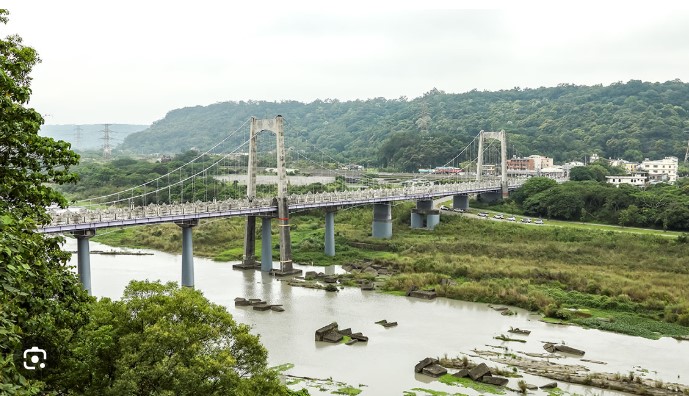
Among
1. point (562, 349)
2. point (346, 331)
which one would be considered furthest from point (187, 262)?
point (562, 349)

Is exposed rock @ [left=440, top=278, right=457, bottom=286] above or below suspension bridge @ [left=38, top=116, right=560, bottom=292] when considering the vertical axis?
below

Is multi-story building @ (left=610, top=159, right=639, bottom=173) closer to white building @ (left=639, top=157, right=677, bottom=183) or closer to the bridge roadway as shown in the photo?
white building @ (left=639, top=157, right=677, bottom=183)

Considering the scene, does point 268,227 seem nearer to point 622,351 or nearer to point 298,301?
point 298,301

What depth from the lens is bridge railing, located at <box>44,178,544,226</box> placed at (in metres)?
33.2

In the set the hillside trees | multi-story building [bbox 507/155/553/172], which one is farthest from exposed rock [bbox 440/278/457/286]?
multi-story building [bbox 507/155/553/172]

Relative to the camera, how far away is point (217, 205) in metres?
41.6

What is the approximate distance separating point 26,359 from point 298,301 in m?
26.9

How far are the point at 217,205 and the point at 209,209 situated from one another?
2.88 feet

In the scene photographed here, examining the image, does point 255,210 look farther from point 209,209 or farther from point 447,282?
point 447,282

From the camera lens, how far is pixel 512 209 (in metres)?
65.8

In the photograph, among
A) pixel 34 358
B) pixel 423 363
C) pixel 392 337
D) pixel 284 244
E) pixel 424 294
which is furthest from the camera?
pixel 284 244

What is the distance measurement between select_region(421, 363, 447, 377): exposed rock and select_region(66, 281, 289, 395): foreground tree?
10026mm

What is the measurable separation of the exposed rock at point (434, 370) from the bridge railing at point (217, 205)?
1406cm

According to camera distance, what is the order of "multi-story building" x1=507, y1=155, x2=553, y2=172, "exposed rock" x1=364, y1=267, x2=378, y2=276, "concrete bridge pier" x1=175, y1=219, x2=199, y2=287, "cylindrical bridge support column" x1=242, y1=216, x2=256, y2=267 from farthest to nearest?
"multi-story building" x1=507, y1=155, x2=553, y2=172
"cylindrical bridge support column" x1=242, y1=216, x2=256, y2=267
"exposed rock" x1=364, y1=267, x2=378, y2=276
"concrete bridge pier" x1=175, y1=219, x2=199, y2=287
